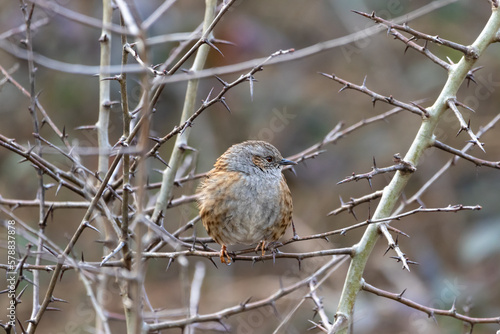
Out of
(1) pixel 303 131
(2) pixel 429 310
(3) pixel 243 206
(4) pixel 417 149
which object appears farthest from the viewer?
(1) pixel 303 131

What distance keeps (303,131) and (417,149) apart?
5.05m

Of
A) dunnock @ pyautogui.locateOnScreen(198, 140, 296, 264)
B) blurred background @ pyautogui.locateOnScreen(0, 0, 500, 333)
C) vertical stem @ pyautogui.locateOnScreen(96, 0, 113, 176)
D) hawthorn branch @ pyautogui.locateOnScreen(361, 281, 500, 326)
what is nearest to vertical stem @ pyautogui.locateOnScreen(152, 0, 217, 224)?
dunnock @ pyautogui.locateOnScreen(198, 140, 296, 264)

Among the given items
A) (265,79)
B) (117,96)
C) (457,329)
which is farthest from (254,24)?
(457,329)

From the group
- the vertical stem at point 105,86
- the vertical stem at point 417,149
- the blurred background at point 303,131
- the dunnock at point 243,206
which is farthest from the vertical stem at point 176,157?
the blurred background at point 303,131

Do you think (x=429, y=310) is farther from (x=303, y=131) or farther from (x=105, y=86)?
(x=303, y=131)

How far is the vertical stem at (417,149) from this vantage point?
3.13 m

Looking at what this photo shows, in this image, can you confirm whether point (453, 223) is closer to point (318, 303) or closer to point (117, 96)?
point (117, 96)

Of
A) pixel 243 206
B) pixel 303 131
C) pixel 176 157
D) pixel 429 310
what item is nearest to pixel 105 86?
pixel 176 157

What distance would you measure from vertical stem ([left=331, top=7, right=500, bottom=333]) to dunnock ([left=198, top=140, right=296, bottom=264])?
97cm

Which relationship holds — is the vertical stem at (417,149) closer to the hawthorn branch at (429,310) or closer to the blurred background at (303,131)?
the hawthorn branch at (429,310)

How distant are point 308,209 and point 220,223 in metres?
4.60

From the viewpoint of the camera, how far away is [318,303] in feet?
10.7

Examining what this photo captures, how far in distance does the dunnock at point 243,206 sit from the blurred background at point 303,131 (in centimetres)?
225

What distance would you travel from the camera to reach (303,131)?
8.20m
